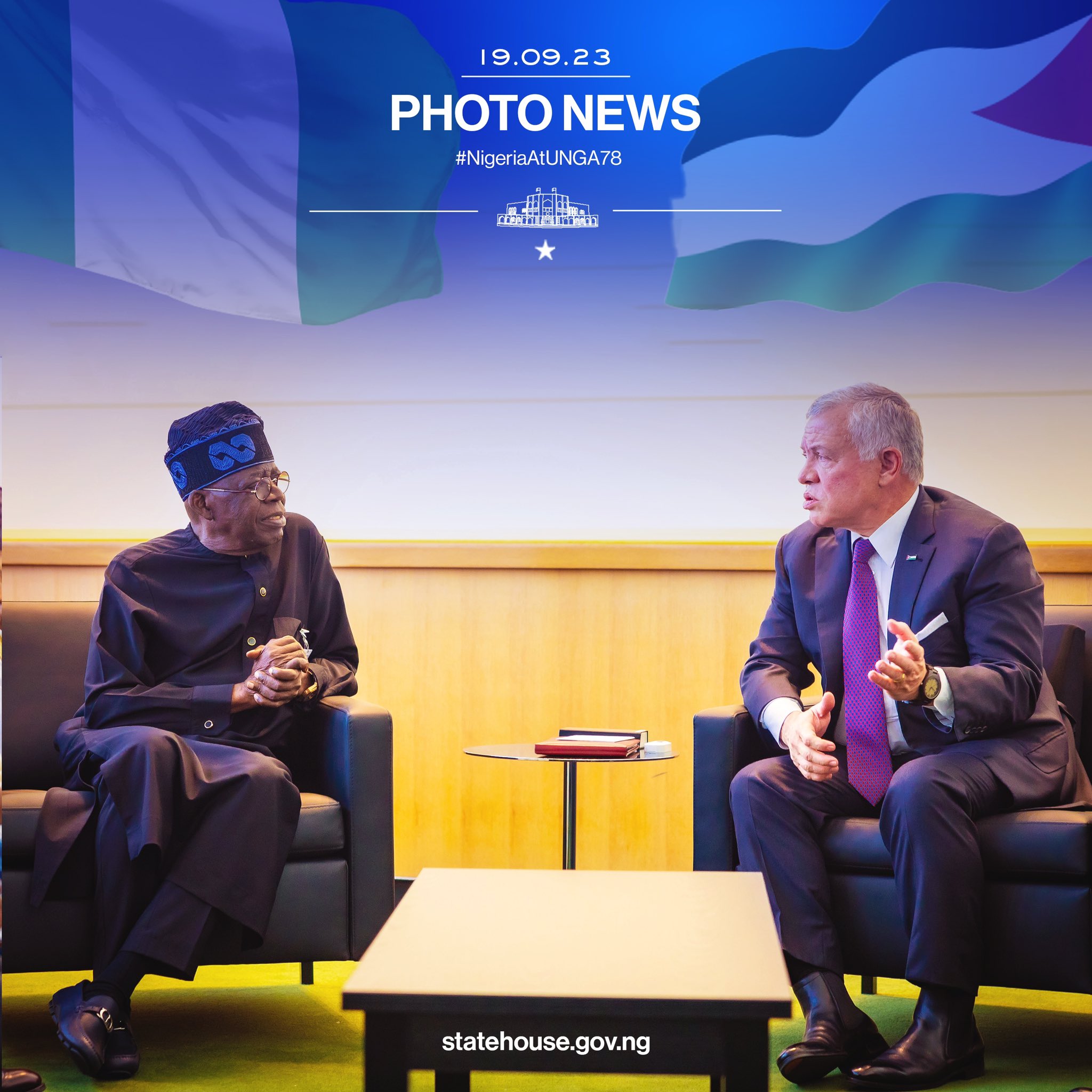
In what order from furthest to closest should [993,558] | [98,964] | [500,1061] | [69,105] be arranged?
[69,105] → [993,558] → [98,964] → [500,1061]

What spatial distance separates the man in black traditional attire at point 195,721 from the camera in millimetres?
2371

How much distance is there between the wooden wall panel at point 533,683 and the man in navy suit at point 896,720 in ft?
2.11

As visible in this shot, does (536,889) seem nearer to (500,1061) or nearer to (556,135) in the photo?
(500,1061)

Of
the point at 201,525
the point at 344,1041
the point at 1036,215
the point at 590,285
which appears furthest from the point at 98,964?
the point at 1036,215

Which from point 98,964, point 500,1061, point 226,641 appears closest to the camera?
point 500,1061

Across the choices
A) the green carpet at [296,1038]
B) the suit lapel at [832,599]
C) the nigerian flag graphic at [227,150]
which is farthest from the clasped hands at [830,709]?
the nigerian flag graphic at [227,150]

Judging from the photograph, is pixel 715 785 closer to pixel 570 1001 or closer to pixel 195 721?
pixel 195 721

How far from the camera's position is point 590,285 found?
359 cm

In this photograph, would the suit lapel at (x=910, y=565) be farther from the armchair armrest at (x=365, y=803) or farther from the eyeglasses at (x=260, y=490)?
the eyeglasses at (x=260, y=490)

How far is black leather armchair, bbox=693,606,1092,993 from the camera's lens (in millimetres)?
2273

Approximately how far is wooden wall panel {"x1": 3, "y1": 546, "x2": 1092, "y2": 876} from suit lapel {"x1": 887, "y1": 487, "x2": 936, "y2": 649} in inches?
34.2

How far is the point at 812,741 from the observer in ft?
7.99

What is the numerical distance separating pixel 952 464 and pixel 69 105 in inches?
108

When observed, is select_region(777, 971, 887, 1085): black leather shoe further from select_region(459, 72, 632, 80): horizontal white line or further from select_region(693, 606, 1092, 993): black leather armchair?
select_region(459, 72, 632, 80): horizontal white line
